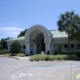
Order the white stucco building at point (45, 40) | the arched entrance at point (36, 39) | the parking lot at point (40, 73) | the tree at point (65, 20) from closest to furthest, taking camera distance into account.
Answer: the parking lot at point (40, 73) → the tree at point (65, 20) → the arched entrance at point (36, 39) → the white stucco building at point (45, 40)

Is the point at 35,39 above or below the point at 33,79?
above

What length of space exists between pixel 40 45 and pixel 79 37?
13063 millimetres

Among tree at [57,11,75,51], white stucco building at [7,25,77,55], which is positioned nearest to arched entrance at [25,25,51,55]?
white stucco building at [7,25,77,55]

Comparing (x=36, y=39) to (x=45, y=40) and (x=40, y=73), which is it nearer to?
(x=45, y=40)

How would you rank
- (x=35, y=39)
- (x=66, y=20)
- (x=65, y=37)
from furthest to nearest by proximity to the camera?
(x=35, y=39), (x=65, y=37), (x=66, y=20)

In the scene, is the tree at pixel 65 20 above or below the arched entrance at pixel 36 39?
above

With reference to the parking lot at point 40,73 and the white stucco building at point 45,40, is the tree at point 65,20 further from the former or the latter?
the parking lot at point 40,73

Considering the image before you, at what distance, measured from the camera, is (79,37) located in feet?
103

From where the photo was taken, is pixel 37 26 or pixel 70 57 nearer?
pixel 70 57

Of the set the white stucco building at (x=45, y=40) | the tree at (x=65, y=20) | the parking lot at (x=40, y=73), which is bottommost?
the parking lot at (x=40, y=73)

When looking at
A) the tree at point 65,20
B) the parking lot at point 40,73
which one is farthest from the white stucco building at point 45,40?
the parking lot at point 40,73

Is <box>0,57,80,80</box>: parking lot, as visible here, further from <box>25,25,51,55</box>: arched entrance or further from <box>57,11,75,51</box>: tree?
<box>25,25,51,55</box>: arched entrance

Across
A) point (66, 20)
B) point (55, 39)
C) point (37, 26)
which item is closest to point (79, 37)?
point (66, 20)

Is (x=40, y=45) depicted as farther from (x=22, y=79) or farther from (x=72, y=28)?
(x=22, y=79)
